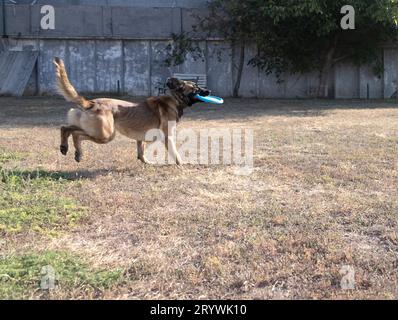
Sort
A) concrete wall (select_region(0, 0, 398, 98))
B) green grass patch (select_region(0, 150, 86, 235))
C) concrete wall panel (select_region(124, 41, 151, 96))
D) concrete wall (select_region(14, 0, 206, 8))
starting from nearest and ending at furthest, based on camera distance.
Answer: green grass patch (select_region(0, 150, 86, 235)) → concrete wall (select_region(0, 0, 398, 98)) → concrete wall panel (select_region(124, 41, 151, 96)) → concrete wall (select_region(14, 0, 206, 8))

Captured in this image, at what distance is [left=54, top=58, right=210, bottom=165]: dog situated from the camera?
6.11m

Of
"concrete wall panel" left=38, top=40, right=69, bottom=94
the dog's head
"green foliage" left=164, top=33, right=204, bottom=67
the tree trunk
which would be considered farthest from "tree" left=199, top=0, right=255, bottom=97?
the dog's head

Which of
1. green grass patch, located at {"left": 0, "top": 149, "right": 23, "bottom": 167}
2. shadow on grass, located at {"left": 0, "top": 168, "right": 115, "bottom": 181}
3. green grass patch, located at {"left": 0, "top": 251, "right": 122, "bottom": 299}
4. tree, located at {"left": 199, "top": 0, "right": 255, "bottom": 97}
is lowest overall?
green grass patch, located at {"left": 0, "top": 251, "right": 122, "bottom": 299}

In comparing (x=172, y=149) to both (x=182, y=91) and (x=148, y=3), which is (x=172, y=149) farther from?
(x=148, y=3)

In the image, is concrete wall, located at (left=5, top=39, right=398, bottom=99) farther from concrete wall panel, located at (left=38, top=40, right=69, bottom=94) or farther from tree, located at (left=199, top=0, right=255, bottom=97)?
tree, located at (left=199, top=0, right=255, bottom=97)

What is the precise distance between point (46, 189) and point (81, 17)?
15521 millimetres

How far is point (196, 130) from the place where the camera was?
10.6m

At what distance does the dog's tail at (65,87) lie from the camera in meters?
5.95

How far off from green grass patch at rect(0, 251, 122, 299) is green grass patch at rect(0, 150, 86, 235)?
0.67 meters

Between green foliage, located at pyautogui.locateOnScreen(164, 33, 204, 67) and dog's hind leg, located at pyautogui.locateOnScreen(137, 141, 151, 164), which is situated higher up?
green foliage, located at pyautogui.locateOnScreen(164, 33, 204, 67)

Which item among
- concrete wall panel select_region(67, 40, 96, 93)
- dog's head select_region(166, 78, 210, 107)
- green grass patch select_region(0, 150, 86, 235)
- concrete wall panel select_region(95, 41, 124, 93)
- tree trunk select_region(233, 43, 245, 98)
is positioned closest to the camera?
green grass patch select_region(0, 150, 86, 235)

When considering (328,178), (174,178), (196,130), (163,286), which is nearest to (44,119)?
(196,130)

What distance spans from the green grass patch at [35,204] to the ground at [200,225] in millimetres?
13

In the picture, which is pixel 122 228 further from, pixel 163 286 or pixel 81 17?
pixel 81 17
